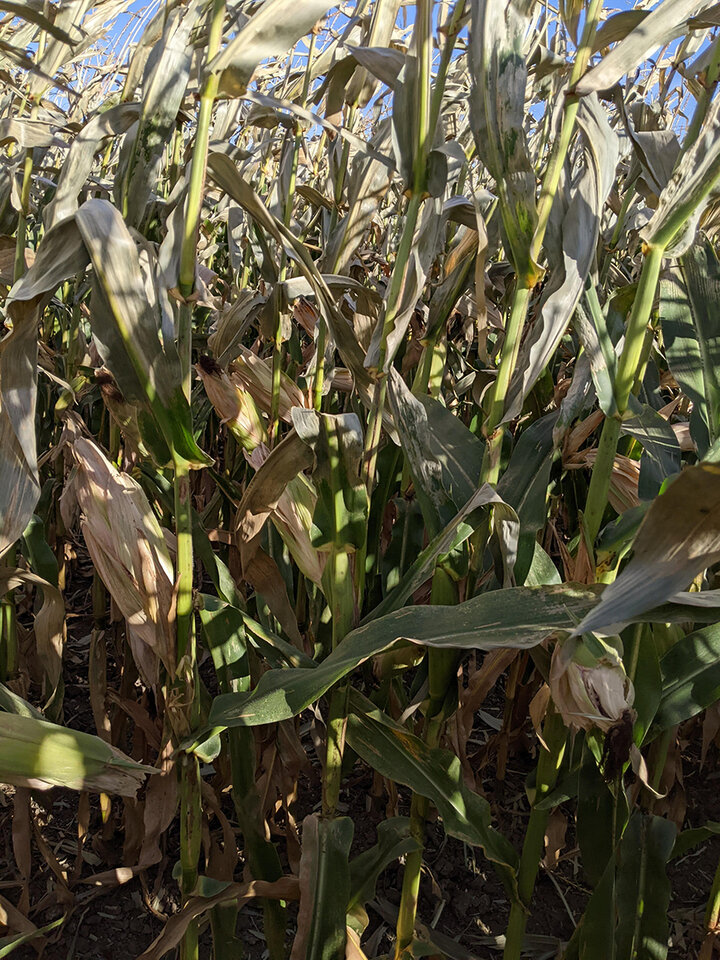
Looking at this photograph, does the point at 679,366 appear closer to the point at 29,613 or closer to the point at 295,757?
the point at 295,757

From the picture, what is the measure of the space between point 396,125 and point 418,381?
1.36 ft

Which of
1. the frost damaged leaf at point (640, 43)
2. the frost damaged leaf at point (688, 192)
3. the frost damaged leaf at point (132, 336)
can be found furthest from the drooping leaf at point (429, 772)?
the frost damaged leaf at point (640, 43)

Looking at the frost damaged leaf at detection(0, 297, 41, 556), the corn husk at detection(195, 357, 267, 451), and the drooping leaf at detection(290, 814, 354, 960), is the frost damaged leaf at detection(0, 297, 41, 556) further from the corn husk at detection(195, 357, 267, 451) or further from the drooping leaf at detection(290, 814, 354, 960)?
the drooping leaf at detection(290, 814, 354, 960)

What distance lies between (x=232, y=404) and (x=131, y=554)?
33 centimetres

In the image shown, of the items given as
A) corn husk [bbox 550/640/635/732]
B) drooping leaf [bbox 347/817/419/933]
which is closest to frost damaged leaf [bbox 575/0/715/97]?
corn husk [bbox 550/640/635/732]

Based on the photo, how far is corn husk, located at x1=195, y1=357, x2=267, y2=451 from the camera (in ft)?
3.76

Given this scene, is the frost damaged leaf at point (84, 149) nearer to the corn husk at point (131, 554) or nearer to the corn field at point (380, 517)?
the corn field at point (380, 517)

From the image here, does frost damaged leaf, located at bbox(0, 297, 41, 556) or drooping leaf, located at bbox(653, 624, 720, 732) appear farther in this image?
drooping leaf, located at bbox(653, 624, 720, 732)

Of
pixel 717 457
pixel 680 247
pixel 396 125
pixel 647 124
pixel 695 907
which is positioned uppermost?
pixel 647 124

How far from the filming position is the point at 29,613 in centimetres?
216

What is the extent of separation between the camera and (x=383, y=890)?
143 centimetres

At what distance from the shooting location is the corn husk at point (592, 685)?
647 millimetres

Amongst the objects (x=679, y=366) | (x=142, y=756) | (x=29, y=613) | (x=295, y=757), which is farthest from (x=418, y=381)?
(x=29, y=613)

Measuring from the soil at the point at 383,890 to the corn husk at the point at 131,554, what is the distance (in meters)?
0.63
